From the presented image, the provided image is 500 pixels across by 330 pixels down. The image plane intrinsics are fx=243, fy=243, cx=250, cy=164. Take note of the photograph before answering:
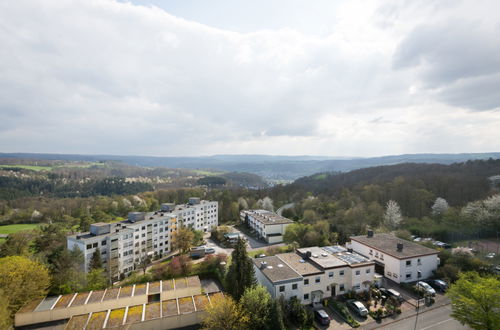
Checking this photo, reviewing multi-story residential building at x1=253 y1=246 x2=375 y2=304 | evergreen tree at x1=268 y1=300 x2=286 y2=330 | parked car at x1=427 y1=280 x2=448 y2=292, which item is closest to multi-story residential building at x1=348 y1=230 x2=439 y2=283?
parked car at x1=427 y1=280 x2=448 y2=292

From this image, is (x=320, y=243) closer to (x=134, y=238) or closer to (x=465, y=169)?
(x=134, y=238)

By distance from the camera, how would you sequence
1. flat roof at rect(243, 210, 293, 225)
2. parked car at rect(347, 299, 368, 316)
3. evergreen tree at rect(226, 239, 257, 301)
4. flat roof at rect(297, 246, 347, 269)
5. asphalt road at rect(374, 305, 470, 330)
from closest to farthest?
asphalt road at rect(374, 305, 470, 330), parked car at rect(347, 299, 368, 316), evergreen tree at rect(226, 239, 257, 301), flat roof at rect(297, 246, 347, 269), flat roof at rect(243, 210, 293, 225)

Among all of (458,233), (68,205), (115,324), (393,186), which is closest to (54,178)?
(68,205)

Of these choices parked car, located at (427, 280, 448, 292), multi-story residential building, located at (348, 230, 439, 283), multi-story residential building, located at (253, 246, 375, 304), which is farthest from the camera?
multi-story residential building, located at (348, 230, 439, 283)

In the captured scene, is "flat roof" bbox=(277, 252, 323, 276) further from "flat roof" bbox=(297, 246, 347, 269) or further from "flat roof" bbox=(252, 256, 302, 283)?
"flat roof" bbox=(252, 256, 302, 283)

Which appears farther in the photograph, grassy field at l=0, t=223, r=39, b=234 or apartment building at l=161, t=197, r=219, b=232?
grassy field at l=0, t=223, r=39, b=234

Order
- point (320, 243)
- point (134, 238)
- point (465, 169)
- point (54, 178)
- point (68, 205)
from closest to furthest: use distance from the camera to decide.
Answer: point (320, 243) → point (134, 238) → point (465, 169) → point (68, 205) → point (54, 178)
